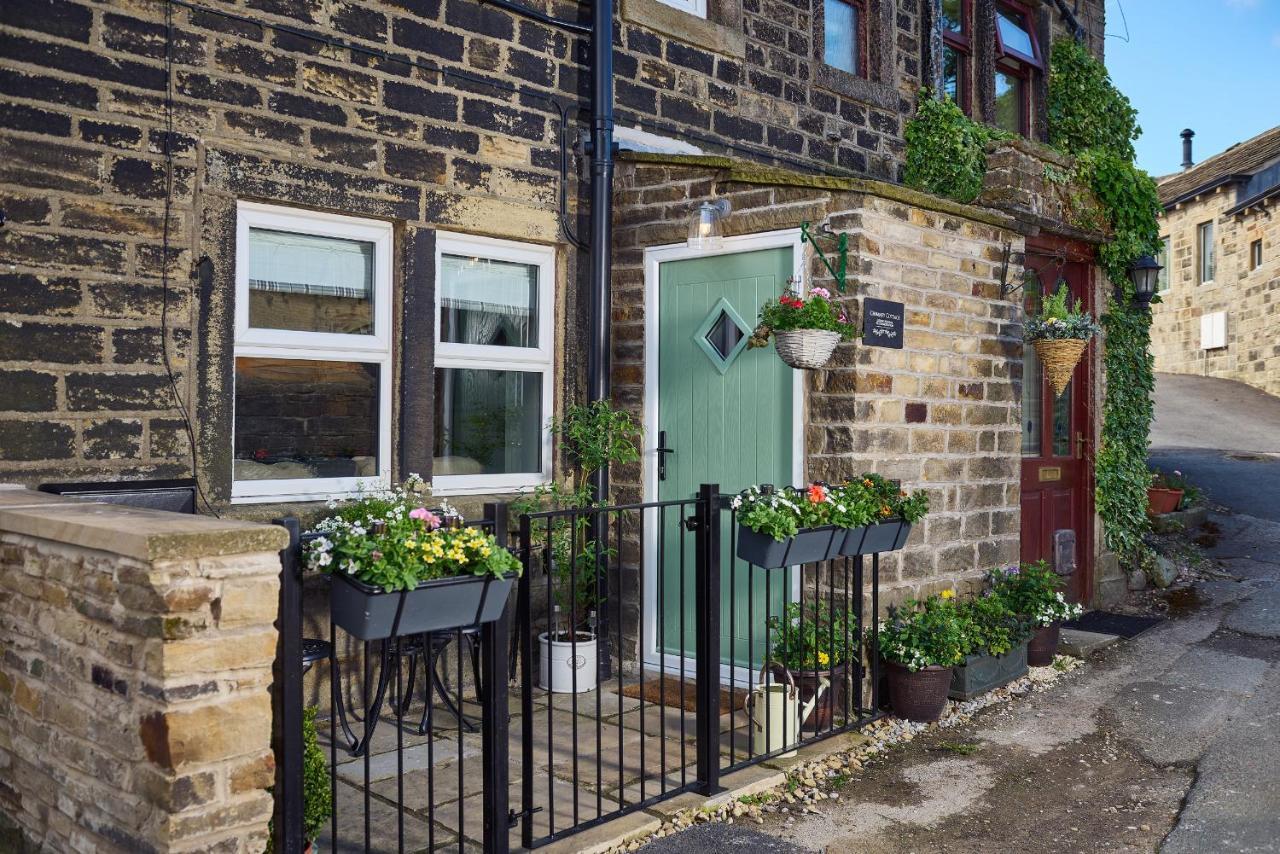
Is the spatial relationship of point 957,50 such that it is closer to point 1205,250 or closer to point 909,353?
point 909,353

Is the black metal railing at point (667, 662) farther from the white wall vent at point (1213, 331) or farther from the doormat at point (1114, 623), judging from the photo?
the white wall vent at point (1213, 331)

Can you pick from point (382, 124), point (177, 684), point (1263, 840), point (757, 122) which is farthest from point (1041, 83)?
point (177, 684)

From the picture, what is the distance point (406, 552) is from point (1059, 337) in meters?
5.25

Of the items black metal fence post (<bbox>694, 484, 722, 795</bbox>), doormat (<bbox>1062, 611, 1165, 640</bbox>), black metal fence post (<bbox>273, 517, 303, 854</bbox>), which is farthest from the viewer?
doormat (<bbox>1062, 611, 1165, 640</bbox>)

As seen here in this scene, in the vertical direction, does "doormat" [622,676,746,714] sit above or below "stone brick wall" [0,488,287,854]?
below

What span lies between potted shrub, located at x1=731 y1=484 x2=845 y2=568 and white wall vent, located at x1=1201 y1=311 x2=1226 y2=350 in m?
19.0

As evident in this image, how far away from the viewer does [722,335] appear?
6.21 meters

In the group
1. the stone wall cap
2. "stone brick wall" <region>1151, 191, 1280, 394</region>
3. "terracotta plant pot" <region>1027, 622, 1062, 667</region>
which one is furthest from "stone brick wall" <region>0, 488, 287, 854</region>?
"stone brick wall" <region>1151, 191, 1280, 394</region>

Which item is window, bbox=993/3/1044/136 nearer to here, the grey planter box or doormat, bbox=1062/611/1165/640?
doormat, bbox=1062/611/1165/640

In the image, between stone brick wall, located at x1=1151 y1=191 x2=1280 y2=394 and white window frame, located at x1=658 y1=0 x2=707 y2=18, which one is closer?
white window frame, located at x1=658 y1=0 x2=707 y2=18

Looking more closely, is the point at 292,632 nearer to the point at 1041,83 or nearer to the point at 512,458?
the point at 512,458

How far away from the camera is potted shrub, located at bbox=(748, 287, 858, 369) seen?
5.33 m

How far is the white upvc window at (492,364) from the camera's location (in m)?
5.96

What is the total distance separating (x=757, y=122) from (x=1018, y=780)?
437 centimetres
